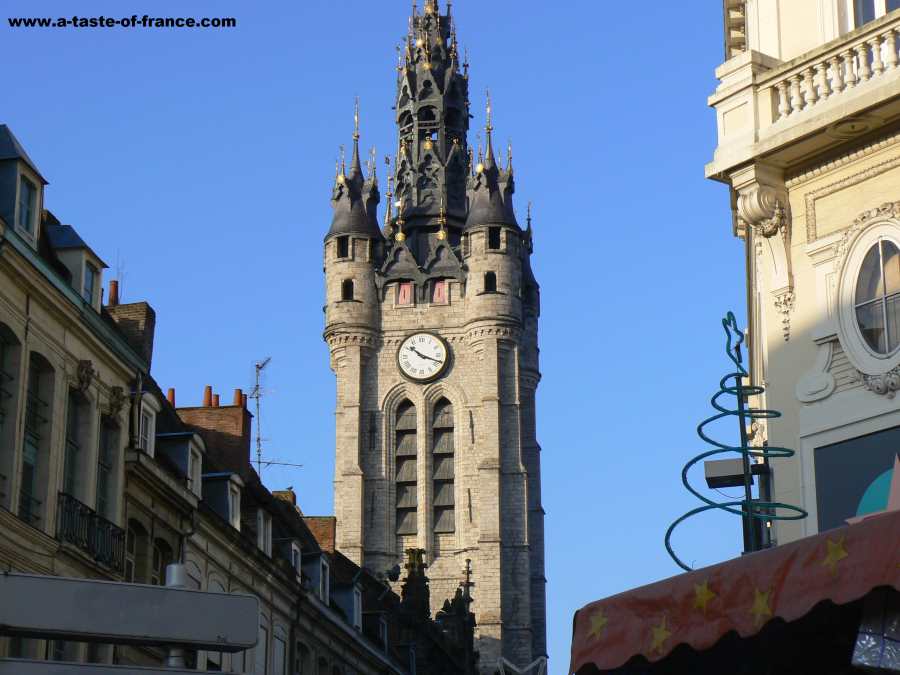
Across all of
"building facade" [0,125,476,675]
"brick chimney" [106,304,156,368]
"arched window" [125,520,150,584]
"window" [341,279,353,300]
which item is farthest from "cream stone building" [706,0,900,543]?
"window" [341,279,353,300]

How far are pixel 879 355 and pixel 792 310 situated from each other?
1205 millimetres

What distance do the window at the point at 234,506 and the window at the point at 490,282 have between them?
64.2 m

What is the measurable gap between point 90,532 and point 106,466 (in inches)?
65.2

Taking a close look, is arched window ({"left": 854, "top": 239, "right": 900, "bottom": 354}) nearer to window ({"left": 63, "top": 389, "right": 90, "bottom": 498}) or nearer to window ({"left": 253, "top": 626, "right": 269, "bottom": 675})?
window ({"left": 63, "top": 389, "right": 90, "bottom": 498})

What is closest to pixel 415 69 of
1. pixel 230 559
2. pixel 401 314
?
pixel 401 314

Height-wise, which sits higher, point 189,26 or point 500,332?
point 500,332

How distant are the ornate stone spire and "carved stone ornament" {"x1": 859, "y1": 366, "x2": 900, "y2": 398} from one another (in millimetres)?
89657

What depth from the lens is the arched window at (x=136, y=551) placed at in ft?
84.3

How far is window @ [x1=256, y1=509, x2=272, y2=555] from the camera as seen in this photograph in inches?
1304

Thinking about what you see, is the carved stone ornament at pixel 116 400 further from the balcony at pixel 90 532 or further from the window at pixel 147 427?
the balcony at pixel 90 532

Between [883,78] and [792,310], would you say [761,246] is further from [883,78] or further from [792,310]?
[883,78]

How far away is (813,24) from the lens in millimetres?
15047

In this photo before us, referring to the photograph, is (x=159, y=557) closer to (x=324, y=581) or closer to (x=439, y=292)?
(x=324, y=581)

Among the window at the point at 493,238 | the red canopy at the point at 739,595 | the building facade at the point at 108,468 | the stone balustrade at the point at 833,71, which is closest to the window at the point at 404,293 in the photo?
the window at the point at 493,238
